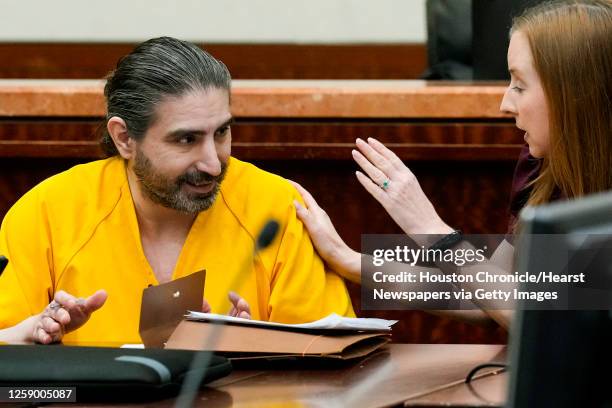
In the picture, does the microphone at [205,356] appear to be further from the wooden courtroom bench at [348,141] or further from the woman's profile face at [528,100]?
the wooden courtroom bench at [348,141]

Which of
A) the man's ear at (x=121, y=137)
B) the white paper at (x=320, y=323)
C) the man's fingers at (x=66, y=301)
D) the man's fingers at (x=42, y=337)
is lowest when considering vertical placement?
the man's fingers at (x=42, y=337)

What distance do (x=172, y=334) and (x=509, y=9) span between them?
1262 millimetres

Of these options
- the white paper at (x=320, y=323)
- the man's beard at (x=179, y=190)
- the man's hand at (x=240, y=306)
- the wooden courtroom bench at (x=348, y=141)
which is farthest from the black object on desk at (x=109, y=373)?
the wooden courtroom bench at (x=348, y=141)

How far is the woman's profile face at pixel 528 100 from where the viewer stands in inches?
73.0

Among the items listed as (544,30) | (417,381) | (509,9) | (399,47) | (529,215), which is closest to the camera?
(529,215)

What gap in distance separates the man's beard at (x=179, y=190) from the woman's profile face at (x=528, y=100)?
489 millimetres

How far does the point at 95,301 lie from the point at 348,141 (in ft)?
2.74

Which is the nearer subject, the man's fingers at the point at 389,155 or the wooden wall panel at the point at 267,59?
the man's fingers at the point at 389,155

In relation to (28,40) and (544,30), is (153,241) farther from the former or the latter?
(28,40)

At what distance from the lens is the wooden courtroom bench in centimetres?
236

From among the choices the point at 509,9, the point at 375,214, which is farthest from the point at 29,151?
the point at 509,9

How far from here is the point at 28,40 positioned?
4.01 meters

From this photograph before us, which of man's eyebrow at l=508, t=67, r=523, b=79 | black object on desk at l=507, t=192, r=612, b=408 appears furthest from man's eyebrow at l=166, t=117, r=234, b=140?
black object on desk at l=507, t=192, r=612, b=408

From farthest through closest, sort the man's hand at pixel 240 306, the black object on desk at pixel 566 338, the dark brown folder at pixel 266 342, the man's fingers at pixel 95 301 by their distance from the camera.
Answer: the man's hand at pixel 240 306
the man's fingers at pixel 95 301
the dark brown folder at pixel 266 342
the black object on desk at pixel 566 338
